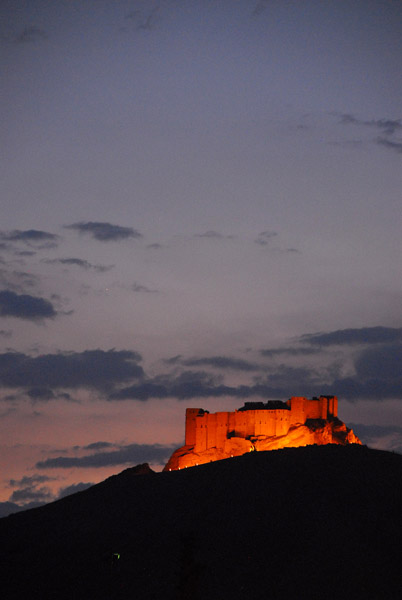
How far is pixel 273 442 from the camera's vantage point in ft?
427

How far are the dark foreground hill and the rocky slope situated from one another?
1552 cm

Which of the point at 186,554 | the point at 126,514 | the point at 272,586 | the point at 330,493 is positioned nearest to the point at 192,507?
the point at 126,514

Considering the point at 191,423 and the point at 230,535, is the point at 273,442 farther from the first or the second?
the point at 230,535

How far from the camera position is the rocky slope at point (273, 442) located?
130 meters

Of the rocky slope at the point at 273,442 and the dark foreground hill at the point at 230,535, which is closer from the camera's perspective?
the dark foreground hill at the point at 230,535

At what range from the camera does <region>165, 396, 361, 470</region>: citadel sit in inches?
5128

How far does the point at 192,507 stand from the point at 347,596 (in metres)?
24.7

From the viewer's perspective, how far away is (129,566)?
85.9 meters

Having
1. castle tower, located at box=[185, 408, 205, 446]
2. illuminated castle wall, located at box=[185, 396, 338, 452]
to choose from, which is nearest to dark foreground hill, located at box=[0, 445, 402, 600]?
Answer: illuminated castle wall, located at box=[185, 396, 338, 452]

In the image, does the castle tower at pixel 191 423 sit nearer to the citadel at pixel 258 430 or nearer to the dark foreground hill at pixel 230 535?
the citadel at pixel 258 430

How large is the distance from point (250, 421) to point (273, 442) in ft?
14.2

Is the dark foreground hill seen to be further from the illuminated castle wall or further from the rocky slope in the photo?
the illuminated castle wall

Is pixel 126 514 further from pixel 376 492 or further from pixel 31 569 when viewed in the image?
Answer: pixel 376 492

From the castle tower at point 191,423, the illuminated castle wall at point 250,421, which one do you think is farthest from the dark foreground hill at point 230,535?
the castle tower at point 191,423
